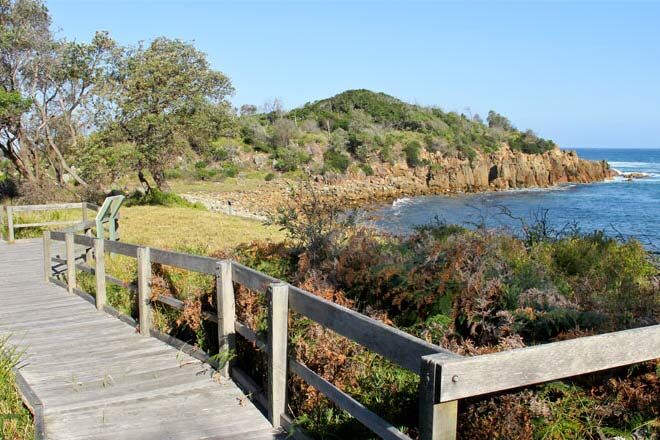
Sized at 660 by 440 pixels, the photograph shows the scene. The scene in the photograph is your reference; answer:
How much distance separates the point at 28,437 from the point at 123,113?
25076mm

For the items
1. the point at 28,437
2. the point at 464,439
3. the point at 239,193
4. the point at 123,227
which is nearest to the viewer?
the point at 464,439

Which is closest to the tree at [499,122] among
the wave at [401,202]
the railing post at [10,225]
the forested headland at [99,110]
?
the wave at [401,202]

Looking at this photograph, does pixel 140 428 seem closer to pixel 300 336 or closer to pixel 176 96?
pixel 300 336

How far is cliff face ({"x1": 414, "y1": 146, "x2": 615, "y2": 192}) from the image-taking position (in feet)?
184

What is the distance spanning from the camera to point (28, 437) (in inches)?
180

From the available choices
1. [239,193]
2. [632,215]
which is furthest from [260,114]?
[632,215]

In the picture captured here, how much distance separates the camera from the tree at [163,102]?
90.5ft

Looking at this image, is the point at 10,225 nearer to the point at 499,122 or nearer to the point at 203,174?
the point at 203,174

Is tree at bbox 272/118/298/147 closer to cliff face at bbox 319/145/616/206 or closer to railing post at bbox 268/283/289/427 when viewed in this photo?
cliff face at bbox 319/145/616/206

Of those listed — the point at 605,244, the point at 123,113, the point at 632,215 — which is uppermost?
the point at 123,113

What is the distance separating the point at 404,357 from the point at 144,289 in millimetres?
4652

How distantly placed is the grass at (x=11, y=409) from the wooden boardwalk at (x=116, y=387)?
0.08 metres

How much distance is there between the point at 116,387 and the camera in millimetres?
5617

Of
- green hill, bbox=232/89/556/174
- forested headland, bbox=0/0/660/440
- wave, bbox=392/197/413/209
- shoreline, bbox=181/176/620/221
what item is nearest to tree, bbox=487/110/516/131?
green hill, bbox=232/89/556/174
